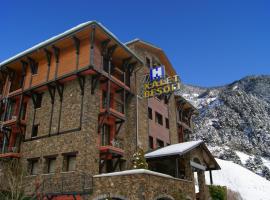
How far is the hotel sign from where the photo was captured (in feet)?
88.0

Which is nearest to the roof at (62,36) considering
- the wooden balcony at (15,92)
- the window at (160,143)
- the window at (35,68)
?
the window at (35,68)

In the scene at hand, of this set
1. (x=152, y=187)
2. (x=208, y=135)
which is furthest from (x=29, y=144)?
(x=208, y=135)

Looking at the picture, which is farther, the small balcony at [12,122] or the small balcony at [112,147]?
the small balcony at [12,122]

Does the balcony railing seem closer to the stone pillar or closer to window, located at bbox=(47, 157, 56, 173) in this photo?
window, located at bbox=(47, 157, 56, 173)

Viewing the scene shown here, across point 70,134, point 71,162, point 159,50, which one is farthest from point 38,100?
point 159,50

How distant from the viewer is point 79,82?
76.7 ft

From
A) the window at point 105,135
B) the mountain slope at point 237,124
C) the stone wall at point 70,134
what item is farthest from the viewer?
the mountain slope at point 237,124

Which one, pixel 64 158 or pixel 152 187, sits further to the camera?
pixel 64 158

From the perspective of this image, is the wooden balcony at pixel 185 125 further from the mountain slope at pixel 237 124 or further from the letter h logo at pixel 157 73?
the mountain slope at pixel 237 124

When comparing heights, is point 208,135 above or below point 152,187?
above

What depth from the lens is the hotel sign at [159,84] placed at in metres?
26.8

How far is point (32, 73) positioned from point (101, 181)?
1370 cm

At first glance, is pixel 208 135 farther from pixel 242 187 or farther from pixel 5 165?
pixel 5 165

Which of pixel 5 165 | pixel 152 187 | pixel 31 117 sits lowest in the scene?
pixel 152 187
